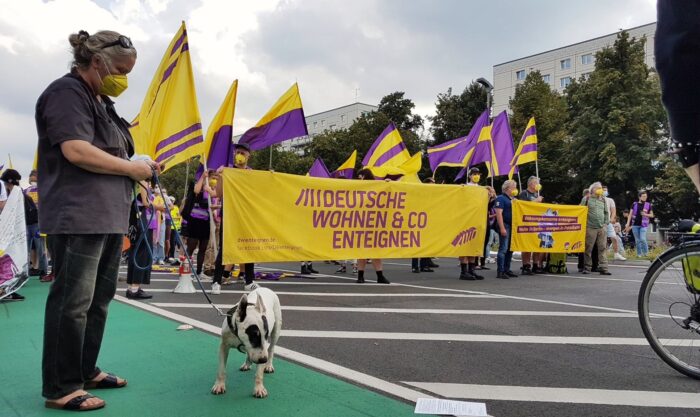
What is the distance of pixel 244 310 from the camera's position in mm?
3146

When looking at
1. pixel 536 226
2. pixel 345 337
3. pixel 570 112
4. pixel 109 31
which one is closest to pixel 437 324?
pixel 345 337

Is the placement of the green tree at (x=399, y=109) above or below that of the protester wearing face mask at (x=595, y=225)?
above

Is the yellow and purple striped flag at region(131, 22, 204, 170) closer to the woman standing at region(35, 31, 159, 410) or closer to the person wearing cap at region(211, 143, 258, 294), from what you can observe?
the person wearing cap at region(211, 143, 258, 294)

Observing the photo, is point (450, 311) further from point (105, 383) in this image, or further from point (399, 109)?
point (399, 109)

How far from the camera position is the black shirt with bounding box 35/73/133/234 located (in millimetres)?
2822

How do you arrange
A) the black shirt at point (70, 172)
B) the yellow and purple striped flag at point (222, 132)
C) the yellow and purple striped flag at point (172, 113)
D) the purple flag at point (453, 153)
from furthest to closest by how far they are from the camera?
the purple flag at point (453, 153)
the yellow and purple striped flag at point (222, 132)
the yellow and purple striped flag at point (172, 113)
the black shirt at point (70, 172)

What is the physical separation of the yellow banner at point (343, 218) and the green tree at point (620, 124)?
1351 inches

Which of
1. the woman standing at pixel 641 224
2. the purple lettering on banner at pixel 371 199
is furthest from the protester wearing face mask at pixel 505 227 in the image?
the woman standing at pixel 641 224

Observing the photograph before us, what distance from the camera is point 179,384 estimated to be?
136 inches

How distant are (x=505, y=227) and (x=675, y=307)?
7.71m

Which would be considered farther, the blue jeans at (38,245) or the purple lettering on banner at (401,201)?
the purple lettering on banner at (401,201)

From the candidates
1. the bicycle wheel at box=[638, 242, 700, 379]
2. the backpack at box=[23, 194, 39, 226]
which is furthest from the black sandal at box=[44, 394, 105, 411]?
the backpack at box=[23, 194, 39, 226]

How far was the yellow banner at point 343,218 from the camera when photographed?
27.4 ft

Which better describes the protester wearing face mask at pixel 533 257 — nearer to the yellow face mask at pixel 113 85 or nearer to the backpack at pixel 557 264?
the backpack at pixel 557 264
